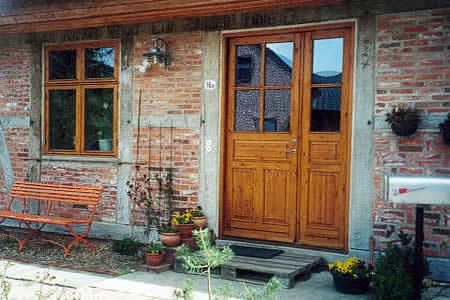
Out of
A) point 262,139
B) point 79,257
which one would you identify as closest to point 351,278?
point 262,139

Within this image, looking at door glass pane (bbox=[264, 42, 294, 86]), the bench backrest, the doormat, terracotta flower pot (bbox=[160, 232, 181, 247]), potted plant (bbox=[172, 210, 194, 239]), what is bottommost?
the doormat

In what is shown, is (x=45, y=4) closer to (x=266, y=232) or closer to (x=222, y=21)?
(x=222, y=21)

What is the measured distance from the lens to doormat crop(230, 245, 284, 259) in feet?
17.4

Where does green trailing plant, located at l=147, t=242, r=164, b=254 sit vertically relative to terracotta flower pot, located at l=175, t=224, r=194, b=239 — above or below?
below

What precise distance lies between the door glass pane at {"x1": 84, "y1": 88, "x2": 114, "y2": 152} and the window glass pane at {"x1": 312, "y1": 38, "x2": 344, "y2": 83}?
2.97 m

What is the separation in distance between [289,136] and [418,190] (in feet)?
6.60

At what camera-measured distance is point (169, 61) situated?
6348mm

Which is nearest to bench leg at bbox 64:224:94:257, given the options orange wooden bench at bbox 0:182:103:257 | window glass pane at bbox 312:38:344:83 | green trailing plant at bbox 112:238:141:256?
orange wooden bench at bbox 0:182:103:257

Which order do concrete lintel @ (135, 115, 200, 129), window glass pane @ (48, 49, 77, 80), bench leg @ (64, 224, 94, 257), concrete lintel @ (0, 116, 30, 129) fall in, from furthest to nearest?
concrete lintel @ (0, 116, 30, 129)
window glass pane @ (48, 49, 77, 80)
concrete lintel @ (135, 115, 200, 129)
bench leg @ (64, 224, 94, 257)

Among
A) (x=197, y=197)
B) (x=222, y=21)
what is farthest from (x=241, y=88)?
(x=197, y=197)

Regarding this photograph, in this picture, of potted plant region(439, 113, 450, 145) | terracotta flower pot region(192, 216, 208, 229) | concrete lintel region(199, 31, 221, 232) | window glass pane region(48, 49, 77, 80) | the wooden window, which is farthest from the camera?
window glass pane region(48, 49, 77, 80)

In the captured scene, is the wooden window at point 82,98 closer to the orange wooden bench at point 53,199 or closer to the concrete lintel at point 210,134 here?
the orange wooden bench at point 53,199

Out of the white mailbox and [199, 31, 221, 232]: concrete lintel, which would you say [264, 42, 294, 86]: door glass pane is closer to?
[199, 31, 221, 232]: concrete lintel

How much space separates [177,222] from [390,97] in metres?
2.89
